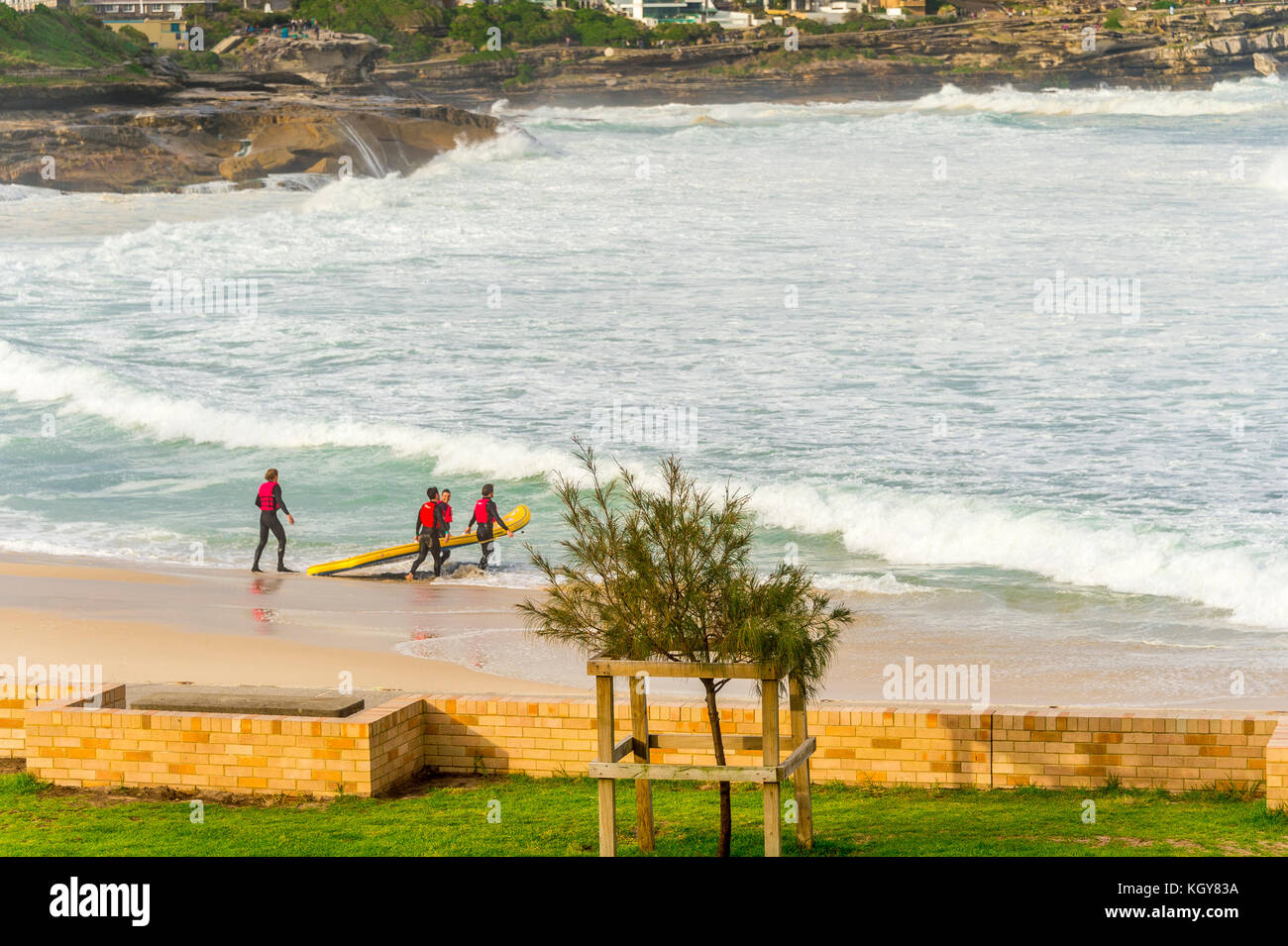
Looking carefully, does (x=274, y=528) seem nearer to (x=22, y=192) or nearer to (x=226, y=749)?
(x=226, y=749)

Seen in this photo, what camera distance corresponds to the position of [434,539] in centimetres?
1709

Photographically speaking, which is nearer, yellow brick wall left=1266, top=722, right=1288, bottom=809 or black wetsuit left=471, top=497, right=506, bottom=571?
yellow brick wall left=1266, top=722, right=1288, bottom=809

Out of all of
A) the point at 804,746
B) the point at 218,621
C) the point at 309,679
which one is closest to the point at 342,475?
the point at 218,621

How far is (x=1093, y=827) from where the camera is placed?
7797 millimetres

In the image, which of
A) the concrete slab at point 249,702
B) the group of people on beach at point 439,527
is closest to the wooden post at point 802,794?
the concrete slab at point 249,702

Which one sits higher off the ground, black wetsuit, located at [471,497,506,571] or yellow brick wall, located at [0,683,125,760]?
black wetsuit, located at [471,497,506,571]

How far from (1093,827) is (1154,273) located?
33.1m

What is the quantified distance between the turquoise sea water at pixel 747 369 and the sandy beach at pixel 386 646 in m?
1.07

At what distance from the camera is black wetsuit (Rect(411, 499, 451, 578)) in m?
17.1

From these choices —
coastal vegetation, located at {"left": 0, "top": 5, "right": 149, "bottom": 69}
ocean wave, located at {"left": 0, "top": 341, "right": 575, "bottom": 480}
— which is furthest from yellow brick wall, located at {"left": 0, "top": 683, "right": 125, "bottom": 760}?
coastal vegetation, located at {"left": 0, "top": 5, "right": 149, "bottom": 69}

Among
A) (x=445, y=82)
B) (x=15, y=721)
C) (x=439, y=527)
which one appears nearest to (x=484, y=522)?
(x=439, y=527)

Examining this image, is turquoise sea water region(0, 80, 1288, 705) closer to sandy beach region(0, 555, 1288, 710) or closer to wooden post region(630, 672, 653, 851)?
sandy beach region(0, 555, 1288, 710)

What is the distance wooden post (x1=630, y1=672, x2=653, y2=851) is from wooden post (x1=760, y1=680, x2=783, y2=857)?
610 mm

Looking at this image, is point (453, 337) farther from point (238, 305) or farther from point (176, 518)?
point (176, 518)
